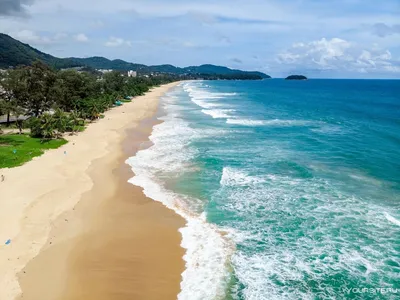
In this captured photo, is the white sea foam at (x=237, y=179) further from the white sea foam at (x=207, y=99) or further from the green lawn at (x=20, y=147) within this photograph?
the white sea foam at (x=207, y=99)

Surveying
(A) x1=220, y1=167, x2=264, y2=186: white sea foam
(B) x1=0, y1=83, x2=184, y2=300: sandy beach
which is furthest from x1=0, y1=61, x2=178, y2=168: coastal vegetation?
(A) x1=220, y1=167, x2=264, y2=186: white sea foam

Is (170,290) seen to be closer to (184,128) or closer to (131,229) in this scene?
(131,229)

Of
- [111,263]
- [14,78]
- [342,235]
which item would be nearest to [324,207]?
[342,235]

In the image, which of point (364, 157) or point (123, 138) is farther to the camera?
point (123, 138)

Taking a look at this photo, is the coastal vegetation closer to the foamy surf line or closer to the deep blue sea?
the foamy surf line

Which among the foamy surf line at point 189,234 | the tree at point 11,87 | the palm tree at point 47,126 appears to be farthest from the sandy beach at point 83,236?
the tree at point 11,87

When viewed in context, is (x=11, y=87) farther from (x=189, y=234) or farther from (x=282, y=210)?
(x=282, y=210)

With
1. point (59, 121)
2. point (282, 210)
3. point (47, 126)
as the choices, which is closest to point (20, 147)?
point (47, 126)
